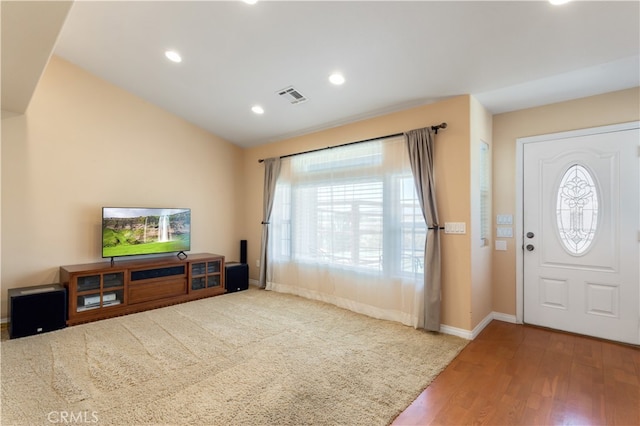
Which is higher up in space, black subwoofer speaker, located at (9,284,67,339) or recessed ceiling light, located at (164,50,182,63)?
recessed ceiling light, located at (164,50,182,63)

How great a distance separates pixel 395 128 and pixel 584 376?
294cm

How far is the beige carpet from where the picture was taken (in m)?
1.85

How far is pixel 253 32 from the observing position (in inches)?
107

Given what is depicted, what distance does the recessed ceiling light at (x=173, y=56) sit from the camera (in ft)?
10.6

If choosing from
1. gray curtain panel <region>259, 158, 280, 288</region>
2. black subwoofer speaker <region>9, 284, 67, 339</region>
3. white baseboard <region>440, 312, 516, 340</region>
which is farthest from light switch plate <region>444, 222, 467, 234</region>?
black subwoofer speaker <region>9, 284, 67, 339</region>

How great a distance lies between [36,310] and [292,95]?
3.66 metres

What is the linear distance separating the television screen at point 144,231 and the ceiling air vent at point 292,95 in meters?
2.43

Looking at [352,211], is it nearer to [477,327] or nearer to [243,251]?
[477,327]

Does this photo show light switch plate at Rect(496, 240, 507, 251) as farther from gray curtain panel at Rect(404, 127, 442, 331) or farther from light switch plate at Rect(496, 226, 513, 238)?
gray curtain panel at Rect(404, 127, 442, 331)

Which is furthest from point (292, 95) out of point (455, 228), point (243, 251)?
point (243, 251)

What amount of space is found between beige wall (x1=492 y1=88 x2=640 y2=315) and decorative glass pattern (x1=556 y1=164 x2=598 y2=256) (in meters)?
0.46

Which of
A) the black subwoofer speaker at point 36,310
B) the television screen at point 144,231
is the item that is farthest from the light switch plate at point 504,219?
the black subwoofer speaker at point 36,310

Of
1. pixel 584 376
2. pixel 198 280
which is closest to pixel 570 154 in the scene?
pixel 584 376

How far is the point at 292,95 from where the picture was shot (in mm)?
3680
